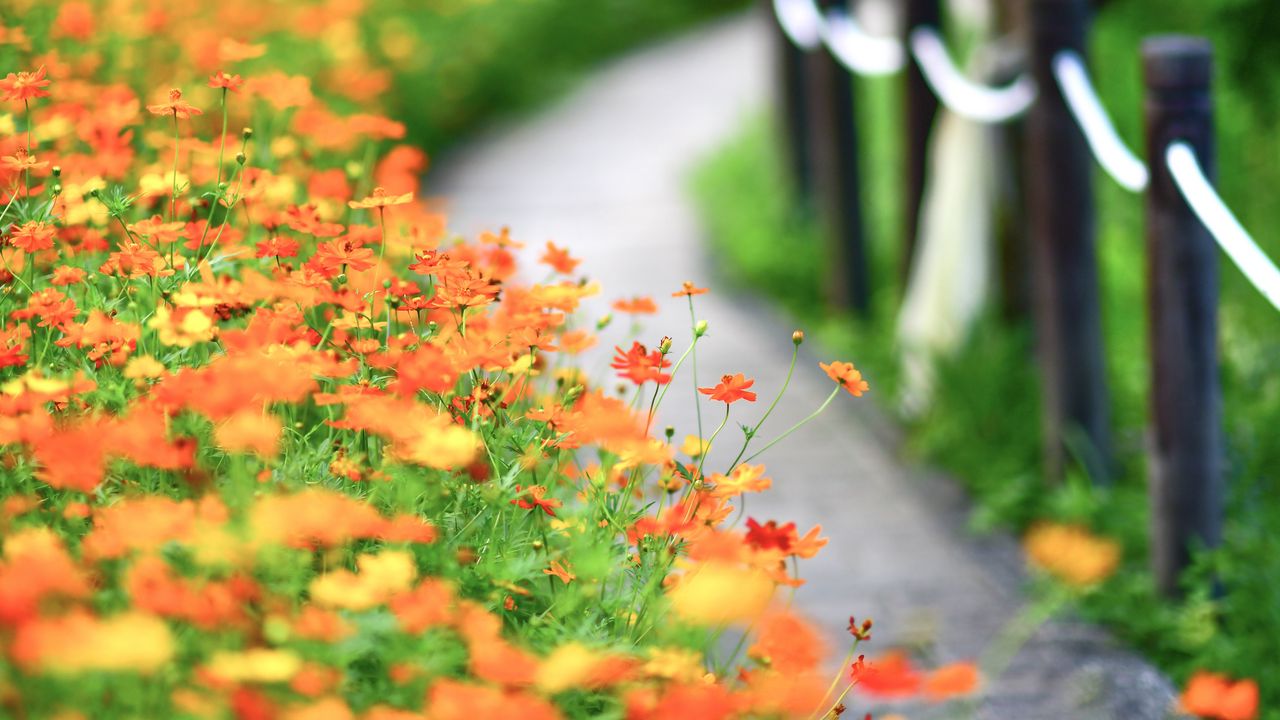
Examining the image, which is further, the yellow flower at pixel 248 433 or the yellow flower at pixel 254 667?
the yellow flower at pixel 248 433

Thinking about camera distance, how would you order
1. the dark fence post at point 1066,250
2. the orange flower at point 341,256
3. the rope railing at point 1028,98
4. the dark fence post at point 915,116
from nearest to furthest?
the orange flower at point 341,256 < the rope railing at point 1028,98 < the dark fence post at point 1066,250 < the dark fence post at point 915,116

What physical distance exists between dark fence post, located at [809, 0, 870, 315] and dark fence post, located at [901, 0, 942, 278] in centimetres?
51

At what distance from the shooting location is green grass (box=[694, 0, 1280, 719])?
3053 mm

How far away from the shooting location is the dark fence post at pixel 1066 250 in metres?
3.56

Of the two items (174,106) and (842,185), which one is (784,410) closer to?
(842,185)

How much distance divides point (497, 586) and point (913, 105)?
3472 millimetres

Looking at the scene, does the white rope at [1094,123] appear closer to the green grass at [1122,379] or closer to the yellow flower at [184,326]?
the green grass at [1122,379]

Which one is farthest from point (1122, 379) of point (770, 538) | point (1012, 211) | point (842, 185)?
point (770, 538)

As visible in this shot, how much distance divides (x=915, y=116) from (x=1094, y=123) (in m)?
1.40

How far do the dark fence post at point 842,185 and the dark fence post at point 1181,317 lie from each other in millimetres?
2317

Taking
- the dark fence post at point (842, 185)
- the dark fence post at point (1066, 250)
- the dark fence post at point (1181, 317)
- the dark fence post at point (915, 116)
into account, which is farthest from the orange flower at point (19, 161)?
the dark fence post at point (842, 185)

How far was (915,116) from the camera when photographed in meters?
4.75

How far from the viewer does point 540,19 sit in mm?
10867

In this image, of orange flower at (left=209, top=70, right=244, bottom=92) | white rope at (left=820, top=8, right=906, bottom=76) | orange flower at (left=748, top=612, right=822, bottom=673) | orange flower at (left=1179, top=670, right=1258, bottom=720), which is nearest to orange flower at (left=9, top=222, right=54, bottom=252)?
orange flower at (left=209, top=70, right=244, bottom=92)
